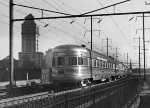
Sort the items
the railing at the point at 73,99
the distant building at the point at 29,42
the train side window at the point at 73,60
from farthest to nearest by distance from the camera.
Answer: the distant building at the point at 29,42, the train side window at the point at 73,60, the railing at the point at 73,99

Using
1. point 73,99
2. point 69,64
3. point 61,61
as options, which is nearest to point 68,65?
point 69,64

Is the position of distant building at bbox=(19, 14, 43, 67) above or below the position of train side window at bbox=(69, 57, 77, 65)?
above

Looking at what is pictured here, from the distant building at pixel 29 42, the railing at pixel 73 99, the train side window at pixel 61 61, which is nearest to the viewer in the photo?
the railing at pixel 73 99

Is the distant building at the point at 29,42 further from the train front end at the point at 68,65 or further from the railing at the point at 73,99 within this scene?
the railing at the point at 73,99

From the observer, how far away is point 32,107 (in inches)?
207

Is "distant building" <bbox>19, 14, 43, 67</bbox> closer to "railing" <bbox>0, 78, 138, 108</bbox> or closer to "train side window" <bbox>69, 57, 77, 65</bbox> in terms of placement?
"train side window" <bbox>69, 57, 77, 65</bbox>

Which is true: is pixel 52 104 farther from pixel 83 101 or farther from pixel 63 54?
pixel 63 54

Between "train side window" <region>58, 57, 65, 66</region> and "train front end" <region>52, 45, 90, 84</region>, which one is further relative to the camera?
"train side window" <region>58, 57, 65, 66</region>

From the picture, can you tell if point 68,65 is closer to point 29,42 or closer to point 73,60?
point 73,60

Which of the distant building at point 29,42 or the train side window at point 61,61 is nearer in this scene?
the train side window at point 61,61

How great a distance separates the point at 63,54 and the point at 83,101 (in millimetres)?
14783

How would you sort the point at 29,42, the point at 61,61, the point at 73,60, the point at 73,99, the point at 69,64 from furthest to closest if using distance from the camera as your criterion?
the point at 29,42 < the point at 61,61 < the point at 73,60 < the point at 69,64 < the point at 73,99

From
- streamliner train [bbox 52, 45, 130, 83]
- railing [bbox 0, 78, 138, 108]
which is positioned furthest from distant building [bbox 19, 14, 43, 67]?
railing [bbox 0, 78, 138, 108]

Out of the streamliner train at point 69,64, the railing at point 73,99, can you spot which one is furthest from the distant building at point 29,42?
the railing at point 73,99
